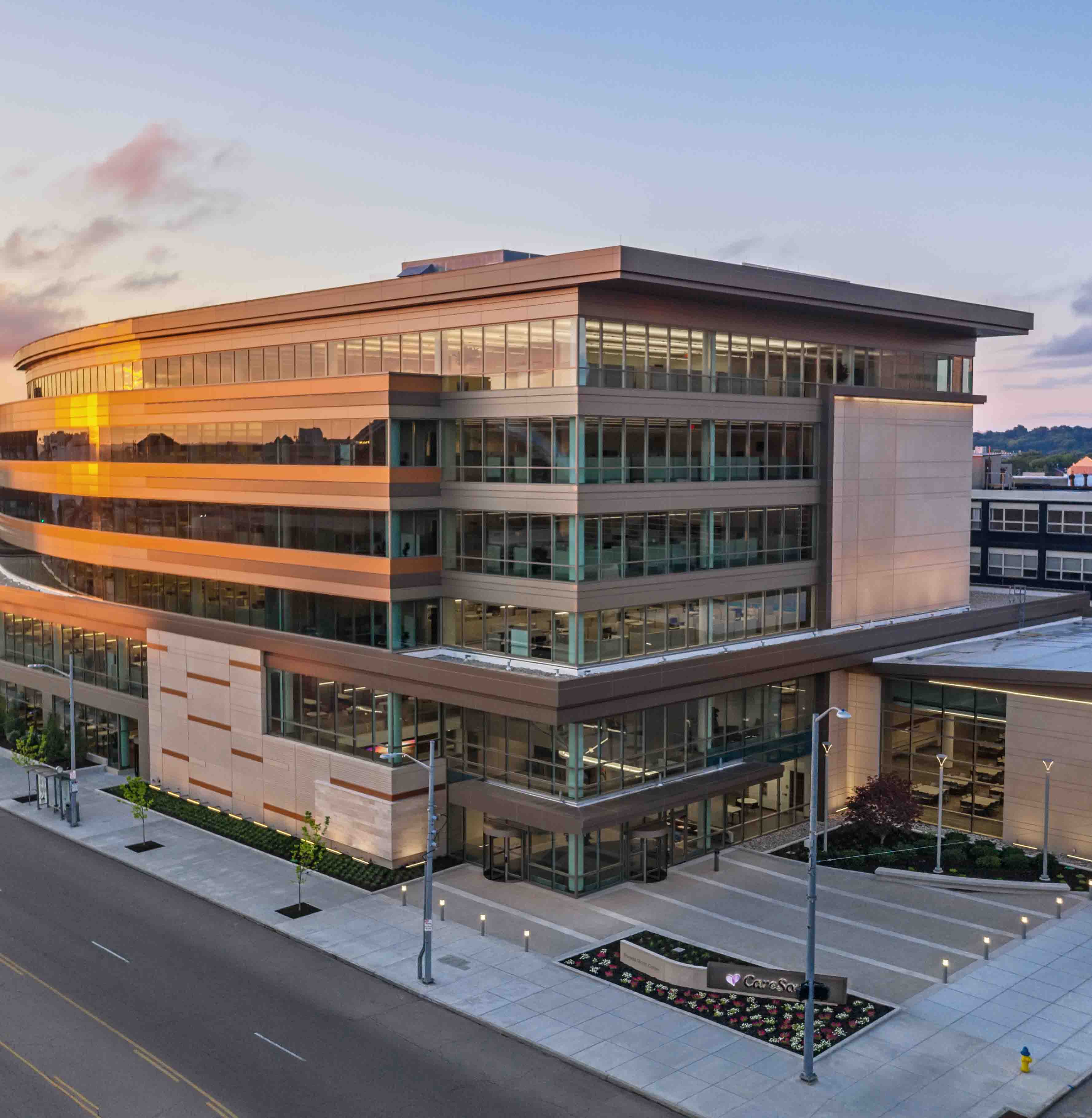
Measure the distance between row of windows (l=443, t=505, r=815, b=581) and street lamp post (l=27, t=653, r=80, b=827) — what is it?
19.5 meters

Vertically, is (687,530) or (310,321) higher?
(310,321)

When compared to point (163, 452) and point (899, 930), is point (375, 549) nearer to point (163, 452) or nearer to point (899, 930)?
point (163, 452)

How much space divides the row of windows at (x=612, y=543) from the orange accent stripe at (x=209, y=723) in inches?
550

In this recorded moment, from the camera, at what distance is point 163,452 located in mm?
56500

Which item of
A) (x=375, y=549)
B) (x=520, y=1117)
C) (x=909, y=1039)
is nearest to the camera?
(x=520, y=1117)

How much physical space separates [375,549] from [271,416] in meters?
8.69

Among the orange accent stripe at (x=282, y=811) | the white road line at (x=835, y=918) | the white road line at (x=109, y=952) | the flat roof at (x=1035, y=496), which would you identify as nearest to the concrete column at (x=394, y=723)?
the orange accent stripe at (x=282, y=811)

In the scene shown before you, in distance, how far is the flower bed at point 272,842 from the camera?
44156 mm

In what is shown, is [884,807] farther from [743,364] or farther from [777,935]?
[743,364]

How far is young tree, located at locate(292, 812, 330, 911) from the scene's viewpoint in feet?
135

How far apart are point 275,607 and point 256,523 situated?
3805 millimetres

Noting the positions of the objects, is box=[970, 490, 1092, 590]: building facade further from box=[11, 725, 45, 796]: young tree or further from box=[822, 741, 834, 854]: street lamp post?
box=[11, 725, 45, 796]: young tree

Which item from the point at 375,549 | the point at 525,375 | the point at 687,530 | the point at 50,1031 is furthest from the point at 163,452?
Result: the point at 50,1031

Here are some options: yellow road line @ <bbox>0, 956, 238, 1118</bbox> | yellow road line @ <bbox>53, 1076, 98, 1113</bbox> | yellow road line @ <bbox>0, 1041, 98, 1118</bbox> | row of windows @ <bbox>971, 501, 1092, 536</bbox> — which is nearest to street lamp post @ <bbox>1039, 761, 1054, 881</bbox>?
yellow road line @ <bbox>0, 956, 238, 1118</bbox>
